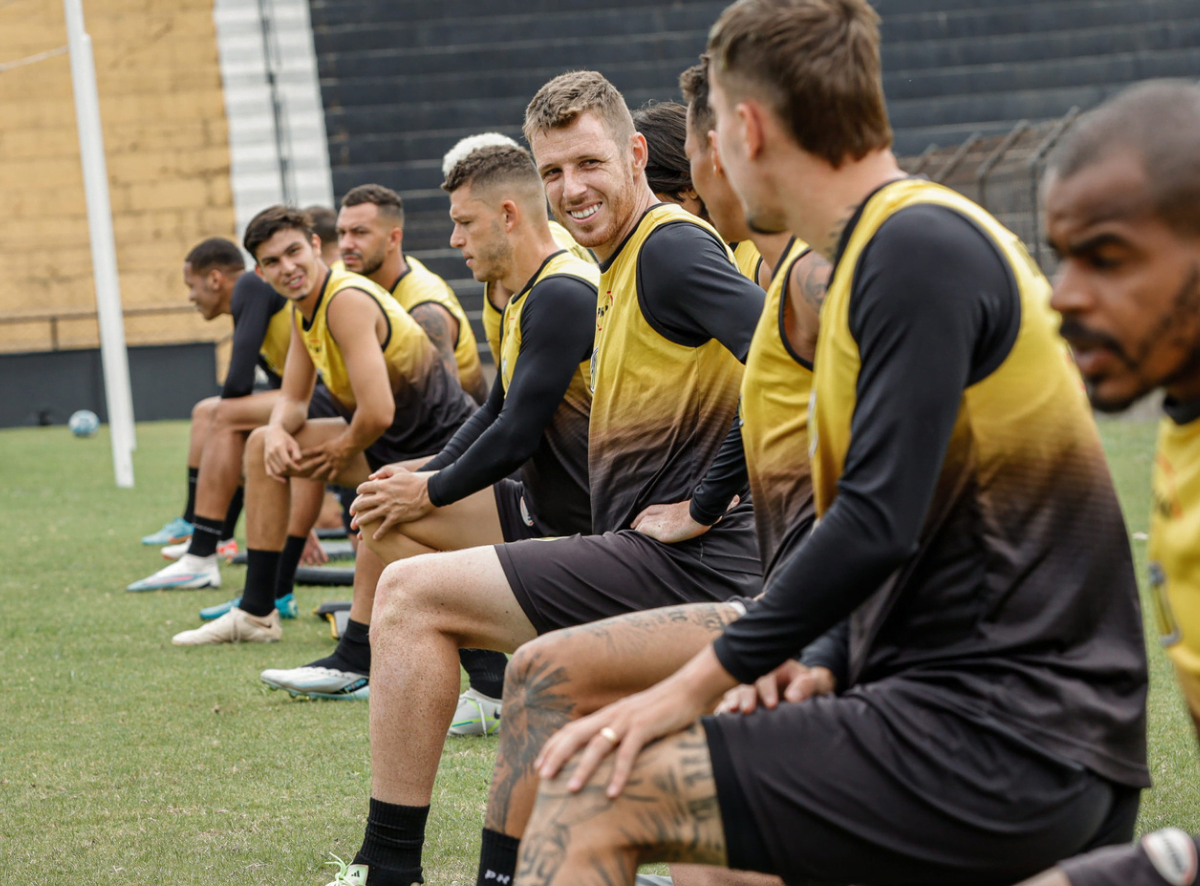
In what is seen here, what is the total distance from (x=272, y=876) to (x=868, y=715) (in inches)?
70.1

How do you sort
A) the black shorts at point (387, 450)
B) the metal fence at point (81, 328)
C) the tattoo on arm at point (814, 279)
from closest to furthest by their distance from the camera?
the tattoo on arm at point (814, 279) → the black shorts at point (387, 450) → the metal fence at point (81, 328)

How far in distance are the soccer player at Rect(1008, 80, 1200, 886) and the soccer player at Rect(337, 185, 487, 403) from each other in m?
5.17

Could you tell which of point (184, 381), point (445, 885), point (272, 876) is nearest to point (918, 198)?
point (445, 885)

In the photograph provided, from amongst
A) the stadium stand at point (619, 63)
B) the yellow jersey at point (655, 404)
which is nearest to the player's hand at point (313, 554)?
the yellow jersey at point (655, 404)

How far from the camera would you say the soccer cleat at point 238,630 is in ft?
18.2

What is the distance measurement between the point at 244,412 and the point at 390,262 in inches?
41.3

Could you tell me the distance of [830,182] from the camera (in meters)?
1.76

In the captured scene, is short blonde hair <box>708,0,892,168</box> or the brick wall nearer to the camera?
short blonde hair <box>708,0,892,168</box>

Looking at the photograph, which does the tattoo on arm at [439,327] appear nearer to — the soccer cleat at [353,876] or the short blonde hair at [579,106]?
the short blonde hair at [579,106]

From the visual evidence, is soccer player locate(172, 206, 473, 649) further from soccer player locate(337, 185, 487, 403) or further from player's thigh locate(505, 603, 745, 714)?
player's thigh locate(505, 603, 745, 714)

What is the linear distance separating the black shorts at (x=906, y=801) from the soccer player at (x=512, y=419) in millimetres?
1820

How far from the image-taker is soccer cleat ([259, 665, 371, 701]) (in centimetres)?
448

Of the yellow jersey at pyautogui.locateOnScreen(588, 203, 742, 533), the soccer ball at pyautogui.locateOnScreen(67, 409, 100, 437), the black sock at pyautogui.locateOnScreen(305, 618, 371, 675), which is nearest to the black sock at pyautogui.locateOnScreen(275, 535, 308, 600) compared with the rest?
the black sock at pyautogui.locateOnScreen(305, 618, 371, 675)

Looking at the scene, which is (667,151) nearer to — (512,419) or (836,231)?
(512,419)
